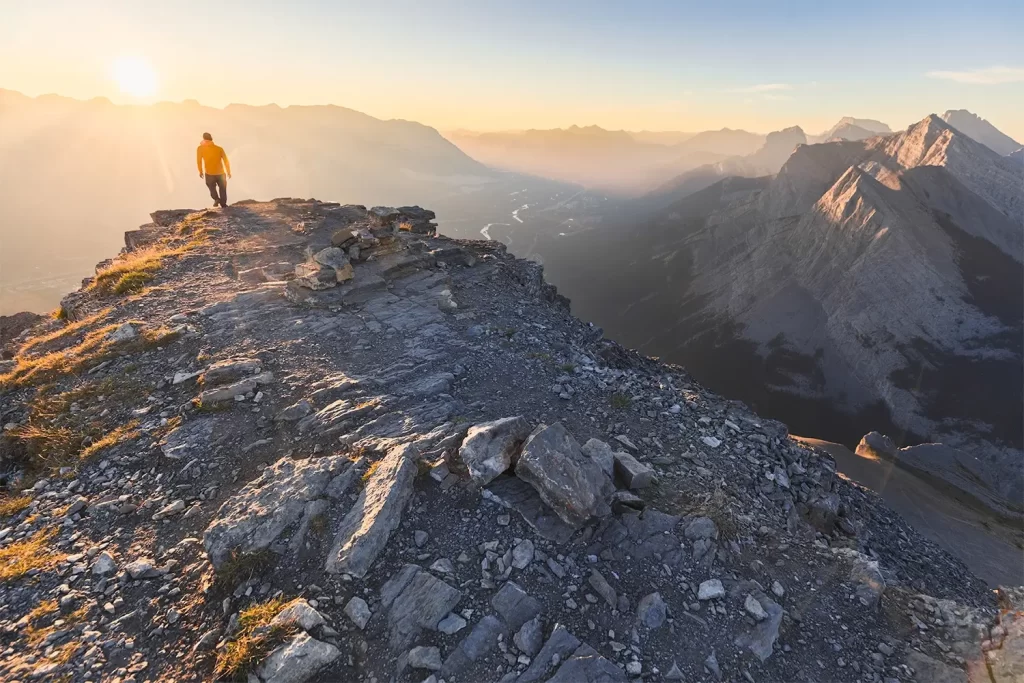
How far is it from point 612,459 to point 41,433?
1317cm

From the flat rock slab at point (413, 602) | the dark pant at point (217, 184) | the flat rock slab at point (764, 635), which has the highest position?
the dark pant at point (217, 184)

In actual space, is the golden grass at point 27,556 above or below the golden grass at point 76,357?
below

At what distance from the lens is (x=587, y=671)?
22.4 feet

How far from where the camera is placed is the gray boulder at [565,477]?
9039mm

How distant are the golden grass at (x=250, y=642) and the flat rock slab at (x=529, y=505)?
13.0 feet

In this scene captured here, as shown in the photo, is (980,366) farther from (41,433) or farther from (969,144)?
(41,433)

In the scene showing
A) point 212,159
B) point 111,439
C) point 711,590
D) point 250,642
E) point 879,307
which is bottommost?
point 879,307

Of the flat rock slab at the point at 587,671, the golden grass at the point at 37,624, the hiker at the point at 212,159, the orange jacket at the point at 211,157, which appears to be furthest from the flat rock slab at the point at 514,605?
the orange jacket at the point at 211,157

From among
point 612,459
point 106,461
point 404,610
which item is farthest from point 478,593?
point 106,461

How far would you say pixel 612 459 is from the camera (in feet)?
34.8

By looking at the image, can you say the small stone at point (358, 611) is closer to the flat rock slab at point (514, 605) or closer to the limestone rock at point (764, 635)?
the flat rock slab at point (514, 605)

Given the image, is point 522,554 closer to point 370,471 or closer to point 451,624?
point 451,624

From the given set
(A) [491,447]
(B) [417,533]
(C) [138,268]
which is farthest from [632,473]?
(C) [138,268]

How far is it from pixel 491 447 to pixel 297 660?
476 centimetres
